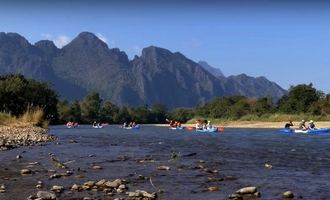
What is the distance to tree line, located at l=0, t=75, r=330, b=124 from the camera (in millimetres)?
93062

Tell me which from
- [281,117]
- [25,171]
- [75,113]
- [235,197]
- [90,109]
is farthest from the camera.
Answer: [90,109]

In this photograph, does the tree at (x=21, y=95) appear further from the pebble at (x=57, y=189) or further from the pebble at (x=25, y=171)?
the pebble at (x=57, y=189)

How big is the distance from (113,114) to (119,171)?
541 ft

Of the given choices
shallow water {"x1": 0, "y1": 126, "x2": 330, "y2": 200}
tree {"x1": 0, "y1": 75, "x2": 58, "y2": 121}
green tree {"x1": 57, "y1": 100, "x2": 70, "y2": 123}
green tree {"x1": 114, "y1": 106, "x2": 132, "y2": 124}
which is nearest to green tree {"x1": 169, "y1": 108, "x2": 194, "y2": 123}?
green tree {"x1": 114, "y1": 106, "x2": 132, "y2": 124}

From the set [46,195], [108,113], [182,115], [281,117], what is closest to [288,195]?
[46,195]

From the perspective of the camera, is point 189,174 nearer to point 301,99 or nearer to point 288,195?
point 288,195

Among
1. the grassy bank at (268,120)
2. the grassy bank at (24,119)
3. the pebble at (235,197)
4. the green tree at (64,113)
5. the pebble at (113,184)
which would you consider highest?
the green tree at (64,113)

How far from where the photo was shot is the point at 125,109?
189 metres

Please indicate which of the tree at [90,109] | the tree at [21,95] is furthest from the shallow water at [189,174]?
the tree at [90,109]

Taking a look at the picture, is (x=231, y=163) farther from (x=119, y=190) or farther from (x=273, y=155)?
(x=119, y=190)

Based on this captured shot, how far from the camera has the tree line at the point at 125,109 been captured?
305ft

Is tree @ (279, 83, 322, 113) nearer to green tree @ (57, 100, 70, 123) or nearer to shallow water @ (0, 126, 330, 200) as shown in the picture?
green tree @ (57, 100, 70, 123)

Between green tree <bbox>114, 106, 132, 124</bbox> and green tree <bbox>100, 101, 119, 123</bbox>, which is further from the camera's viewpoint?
green tree <bbox>114, 106, 132, 124</bbox>

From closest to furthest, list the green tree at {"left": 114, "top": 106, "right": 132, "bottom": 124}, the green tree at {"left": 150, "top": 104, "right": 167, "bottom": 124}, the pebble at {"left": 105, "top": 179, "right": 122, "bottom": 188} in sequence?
the pebble at {"left": 105, "top": 179, "right": 122, "bottom": 188} → the green tree at {"left": 114, "top": 106, "right": 132, "bottom": 124} → the green tree at {"left": 150, "top": 104, "right": 167, "bottom": 124}
